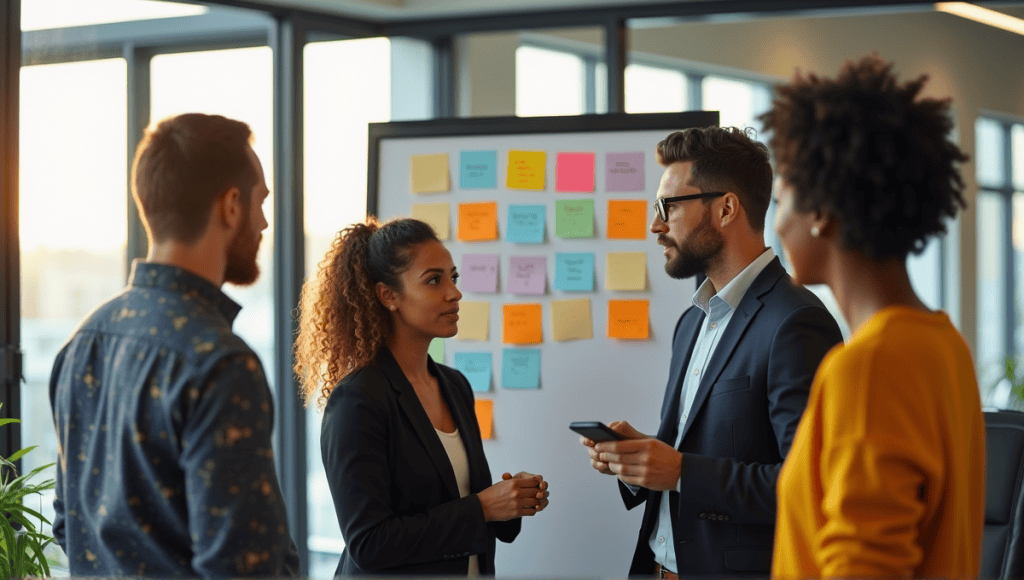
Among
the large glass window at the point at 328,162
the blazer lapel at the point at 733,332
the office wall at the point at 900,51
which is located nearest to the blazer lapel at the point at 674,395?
the blazer lapel at the point at 733,332

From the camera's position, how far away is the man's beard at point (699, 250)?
7.09ft

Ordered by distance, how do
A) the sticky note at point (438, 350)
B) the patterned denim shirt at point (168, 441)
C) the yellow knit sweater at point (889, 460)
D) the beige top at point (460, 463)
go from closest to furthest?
1. the yellow knit sweater at point (889, 460)
2. the patterned denim shirt at point (168, 441)
3. the beige top at point (460, 463)
4. the sticky note at point (438, 350)

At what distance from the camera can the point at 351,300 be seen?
224cm

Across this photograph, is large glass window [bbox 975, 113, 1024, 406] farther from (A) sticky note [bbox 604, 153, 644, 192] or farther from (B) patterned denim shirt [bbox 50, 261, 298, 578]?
(B) patterned denim shirt [bbox 50, 261, 298, 578]

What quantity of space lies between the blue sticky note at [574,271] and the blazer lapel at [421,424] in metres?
0.95

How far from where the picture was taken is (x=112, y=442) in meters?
1.28

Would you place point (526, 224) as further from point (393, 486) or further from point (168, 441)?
point (168, 441)

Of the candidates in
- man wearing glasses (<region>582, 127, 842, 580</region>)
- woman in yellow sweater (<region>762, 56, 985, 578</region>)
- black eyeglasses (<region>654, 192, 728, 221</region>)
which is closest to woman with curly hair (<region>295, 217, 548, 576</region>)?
man wearing glasses (<region>582, 127, 842, 580</region>)

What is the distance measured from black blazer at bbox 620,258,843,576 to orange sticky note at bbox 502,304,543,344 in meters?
1.00

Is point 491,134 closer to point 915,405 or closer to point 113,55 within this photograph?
point 113,55

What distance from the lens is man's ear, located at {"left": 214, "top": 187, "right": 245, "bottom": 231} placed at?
1.36m

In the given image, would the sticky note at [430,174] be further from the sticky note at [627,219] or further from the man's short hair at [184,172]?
the man's short hair at [184,172]

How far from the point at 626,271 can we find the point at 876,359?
1856mm

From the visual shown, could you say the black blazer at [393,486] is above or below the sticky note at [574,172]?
below
